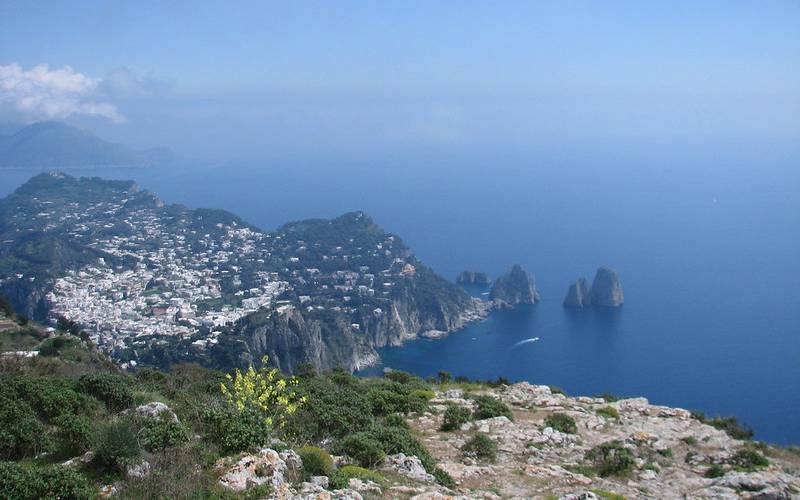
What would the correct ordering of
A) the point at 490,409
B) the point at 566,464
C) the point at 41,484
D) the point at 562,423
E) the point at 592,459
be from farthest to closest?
1. the point at 490,409
2. the point at 562,423
3. the point at 592,459
4. the point at 566,464
5. the point at 41,484

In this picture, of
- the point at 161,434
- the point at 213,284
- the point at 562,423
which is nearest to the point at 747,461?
the point at 562,423

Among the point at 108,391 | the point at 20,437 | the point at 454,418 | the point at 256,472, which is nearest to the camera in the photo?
the point at 256,472

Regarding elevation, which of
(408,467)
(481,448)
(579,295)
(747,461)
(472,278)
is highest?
(408,467)

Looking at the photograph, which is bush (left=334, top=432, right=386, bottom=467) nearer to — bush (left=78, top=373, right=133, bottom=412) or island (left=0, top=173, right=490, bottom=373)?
bush (left=78, top=373, right=133, bottom=412)

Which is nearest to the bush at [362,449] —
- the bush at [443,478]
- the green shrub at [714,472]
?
the bush at [443,478]

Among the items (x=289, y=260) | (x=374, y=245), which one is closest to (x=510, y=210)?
(x=374, y=245)

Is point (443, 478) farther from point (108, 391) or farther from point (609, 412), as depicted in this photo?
point (609, 412)
